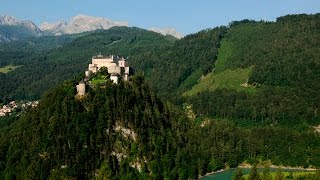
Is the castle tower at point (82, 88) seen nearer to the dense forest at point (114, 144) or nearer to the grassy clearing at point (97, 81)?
the dense forest at point (114, 144)

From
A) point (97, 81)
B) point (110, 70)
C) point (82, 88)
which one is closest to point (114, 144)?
point (82, 88)

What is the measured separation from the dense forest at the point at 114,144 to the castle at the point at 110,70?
263cm

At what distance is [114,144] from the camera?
5290 inches

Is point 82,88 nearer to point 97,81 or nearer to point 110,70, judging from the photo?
point 97,81

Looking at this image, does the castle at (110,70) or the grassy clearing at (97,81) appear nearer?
the castle at (110,70)

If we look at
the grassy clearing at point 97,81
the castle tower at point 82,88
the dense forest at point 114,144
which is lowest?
the dense forest at point 114,144

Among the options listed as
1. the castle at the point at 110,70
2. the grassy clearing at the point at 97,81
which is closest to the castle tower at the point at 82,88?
the castle at the point at 110,70

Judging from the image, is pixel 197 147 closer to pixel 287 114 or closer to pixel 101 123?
pixel 101 123

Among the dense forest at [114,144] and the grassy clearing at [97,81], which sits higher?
the grassy clearing at [97,81]

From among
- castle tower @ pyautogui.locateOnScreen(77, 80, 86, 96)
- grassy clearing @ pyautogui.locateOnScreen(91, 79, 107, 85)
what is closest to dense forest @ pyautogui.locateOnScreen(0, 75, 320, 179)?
castle tower @ pyautogui.locateOnScreen(77, 80, 86, 96)

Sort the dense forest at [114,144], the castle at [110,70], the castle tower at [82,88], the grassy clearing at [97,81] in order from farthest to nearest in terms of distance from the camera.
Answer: the grassy clearing at [97,81] < the castle at [110,70] < the castle tower at [82,88] < the dense forest at [114,144]

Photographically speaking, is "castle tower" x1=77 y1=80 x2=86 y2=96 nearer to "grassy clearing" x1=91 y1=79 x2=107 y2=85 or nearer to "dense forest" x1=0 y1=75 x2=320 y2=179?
"dense forest" x1=0 y1=75 x2=320 y2=179

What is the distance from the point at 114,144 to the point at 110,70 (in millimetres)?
27717

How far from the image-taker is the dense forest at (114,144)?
12762 centimetres
